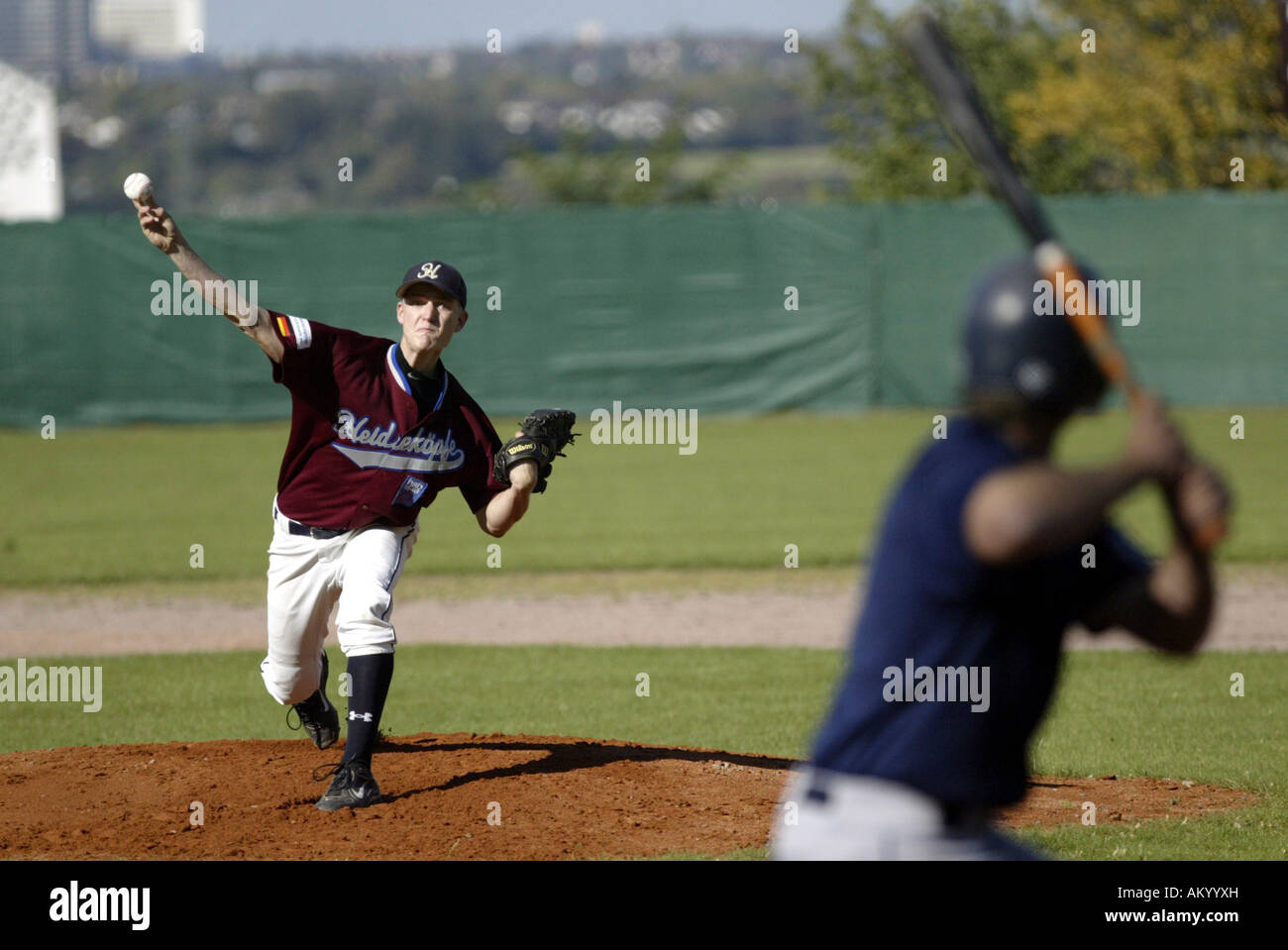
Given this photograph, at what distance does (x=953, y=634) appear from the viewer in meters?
2.81

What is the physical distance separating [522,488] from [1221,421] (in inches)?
713

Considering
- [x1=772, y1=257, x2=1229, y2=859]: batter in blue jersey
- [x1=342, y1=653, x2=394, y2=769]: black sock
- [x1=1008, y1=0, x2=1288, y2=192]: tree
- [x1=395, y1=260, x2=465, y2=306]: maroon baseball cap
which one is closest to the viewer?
[x1=772, y1=257, x2=1229, y2=859]: batter in blue jersey

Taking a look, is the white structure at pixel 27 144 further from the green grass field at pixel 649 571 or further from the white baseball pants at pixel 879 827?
the white baseball pants at pixel 879 827

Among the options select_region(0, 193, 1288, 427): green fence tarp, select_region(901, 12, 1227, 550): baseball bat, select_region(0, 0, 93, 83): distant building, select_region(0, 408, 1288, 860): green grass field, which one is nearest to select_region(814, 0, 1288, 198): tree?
select_region(0, 193, 1288, 427): green fence tarp

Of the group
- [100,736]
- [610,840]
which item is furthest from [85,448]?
[610,840]

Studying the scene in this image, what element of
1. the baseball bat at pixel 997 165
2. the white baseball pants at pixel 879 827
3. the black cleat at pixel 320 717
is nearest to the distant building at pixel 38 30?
the black cleat at pixel 320 717

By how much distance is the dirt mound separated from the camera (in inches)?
210

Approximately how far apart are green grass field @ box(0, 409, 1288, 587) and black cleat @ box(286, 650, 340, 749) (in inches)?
239

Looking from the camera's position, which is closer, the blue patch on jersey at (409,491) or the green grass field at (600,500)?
the blue patch on jersey at (409,491)

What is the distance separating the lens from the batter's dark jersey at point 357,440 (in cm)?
572

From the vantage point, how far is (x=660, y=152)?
43.7m

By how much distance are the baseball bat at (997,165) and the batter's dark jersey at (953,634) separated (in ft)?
0.81

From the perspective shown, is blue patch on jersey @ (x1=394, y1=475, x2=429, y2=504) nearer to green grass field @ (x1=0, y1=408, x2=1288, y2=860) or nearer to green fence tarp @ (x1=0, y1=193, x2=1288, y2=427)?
green grass field @ (x1=0, y1=408, x2=1288, y2=860)

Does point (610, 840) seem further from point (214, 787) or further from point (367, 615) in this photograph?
point (214, 787)
